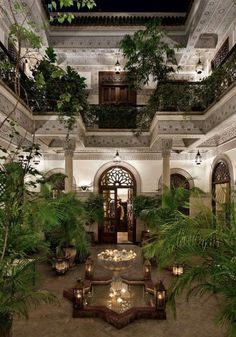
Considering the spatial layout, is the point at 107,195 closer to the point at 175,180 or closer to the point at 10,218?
the point at 175,180

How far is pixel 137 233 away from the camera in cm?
1070

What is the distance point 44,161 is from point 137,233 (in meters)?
4.74

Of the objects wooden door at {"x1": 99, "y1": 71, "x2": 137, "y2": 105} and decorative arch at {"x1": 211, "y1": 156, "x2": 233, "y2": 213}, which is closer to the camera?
decorative arch at {"x1": 211, "y1": 156, "x2": 233, "y2": 213}

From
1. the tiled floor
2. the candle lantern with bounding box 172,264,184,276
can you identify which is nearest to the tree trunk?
the tiled floor

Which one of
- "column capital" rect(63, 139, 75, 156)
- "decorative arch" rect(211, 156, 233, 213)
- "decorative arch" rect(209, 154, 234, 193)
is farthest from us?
"decorative arch" rect(211, 156, 233, 213)

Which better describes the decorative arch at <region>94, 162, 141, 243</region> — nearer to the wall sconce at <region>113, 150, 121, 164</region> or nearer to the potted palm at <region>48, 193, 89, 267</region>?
the wall sconce at <region>113, 150, 121, 164</region>

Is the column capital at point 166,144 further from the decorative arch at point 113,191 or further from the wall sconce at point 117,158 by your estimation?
the decorative arch at point 113,191

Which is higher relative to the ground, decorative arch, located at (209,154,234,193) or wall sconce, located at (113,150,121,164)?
wall sconce, located at (113,150,121,164)

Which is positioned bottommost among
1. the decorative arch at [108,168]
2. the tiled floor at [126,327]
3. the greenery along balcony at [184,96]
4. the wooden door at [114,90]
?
the tiled floor at [126,327]

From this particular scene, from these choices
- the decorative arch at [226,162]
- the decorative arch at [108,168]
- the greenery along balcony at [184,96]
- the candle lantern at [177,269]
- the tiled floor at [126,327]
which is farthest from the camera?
the decorative arch at [108,168]

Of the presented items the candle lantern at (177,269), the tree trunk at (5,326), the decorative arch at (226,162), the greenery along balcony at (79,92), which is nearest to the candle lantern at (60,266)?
the candle lantern at (177,269)

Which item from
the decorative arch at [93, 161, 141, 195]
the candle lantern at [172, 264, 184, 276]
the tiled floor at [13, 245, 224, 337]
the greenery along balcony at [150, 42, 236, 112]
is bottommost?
the tiled floor at [13, 245, 224, 337]

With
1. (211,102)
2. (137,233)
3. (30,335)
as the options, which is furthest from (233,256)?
(137,233)

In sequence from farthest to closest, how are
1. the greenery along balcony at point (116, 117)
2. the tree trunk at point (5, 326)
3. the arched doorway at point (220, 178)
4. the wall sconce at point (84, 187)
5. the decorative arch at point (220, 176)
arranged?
1. the wall sconce at point (84, 187)
2. the greenery along balcony at point (116, 117)
3. the arched doorway at point (220, 178)
4. the decorative arch at point (220, 176)
5. the tree trunk at point (5, 326)
